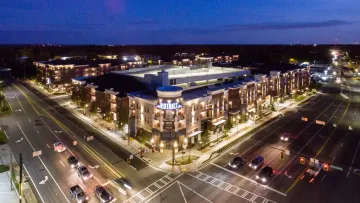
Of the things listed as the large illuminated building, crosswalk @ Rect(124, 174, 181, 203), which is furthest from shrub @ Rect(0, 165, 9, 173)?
the large illuminated building

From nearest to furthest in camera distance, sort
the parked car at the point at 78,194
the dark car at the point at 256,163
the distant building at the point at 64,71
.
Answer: the parked car at the point at 78,194, the dark car at the point at 256,163, the distant building at the point at 64,71

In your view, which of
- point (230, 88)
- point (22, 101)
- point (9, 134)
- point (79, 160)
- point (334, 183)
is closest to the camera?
point (334, 183)

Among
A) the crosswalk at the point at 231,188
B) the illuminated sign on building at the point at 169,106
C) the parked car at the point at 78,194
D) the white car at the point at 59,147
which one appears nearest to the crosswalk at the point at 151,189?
the crosswalk at the point at 231,188

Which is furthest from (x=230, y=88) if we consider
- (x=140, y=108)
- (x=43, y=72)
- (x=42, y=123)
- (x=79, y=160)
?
(x=43, y=72)

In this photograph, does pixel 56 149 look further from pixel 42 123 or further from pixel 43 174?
pixel 42 123

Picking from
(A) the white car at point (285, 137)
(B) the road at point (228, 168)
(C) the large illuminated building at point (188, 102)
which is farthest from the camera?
(A) the white car at point (285, 137)

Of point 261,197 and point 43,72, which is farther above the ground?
point 43,72

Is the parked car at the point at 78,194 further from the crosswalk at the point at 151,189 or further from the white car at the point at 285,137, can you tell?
the white car at the point at 285,137
